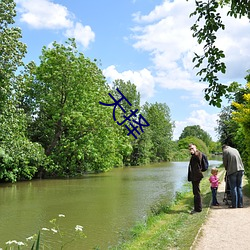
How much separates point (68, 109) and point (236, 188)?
19.0 meters

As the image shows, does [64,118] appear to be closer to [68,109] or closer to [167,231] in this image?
[68,109]

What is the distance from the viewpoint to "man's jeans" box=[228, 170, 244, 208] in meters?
9.96

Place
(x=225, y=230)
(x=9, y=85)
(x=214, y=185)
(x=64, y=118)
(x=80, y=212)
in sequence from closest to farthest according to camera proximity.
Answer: (x=225, y=230) → (x=214, y=185) → (x=80, y=212) → (x=9, y=85) → (x=64, y=118)

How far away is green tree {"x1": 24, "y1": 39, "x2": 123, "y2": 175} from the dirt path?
1841 cm

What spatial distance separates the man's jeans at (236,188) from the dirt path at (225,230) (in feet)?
0.71

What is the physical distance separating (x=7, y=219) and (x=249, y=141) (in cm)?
817

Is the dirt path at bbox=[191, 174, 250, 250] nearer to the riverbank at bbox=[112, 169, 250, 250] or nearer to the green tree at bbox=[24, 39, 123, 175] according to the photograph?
the riverbank at bbox=[112, 169, 250, 250]

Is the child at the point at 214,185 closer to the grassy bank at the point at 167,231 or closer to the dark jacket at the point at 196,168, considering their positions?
the grassy bank at the point at 167,231

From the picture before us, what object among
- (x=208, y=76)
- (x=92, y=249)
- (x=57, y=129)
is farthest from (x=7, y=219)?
(x=57, y=129)

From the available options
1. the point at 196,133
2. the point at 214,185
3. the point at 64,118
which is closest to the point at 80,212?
the point at 214,185

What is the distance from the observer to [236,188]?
9.98 meters

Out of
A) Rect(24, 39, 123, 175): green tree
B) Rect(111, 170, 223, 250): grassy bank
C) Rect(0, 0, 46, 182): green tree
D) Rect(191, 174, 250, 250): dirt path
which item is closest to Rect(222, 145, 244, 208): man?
Rect(191, 174, 250, 250): dirt path

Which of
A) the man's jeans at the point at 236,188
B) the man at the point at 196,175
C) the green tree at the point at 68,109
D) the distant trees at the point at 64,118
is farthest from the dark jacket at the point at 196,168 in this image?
the green tree at the point at 68,109

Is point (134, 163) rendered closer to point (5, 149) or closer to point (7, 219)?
point (5, 149)
